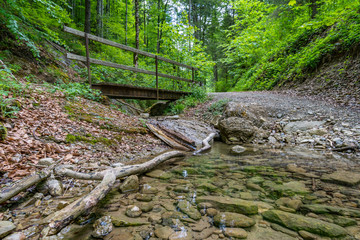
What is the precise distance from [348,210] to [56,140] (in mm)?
4078

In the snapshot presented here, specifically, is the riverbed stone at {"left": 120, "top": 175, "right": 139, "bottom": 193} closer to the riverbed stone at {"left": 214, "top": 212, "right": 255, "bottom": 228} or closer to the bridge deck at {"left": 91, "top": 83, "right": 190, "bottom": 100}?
the riverbed stone at {"left": 214, "top": 212, "right": 255, "bottom": 228}

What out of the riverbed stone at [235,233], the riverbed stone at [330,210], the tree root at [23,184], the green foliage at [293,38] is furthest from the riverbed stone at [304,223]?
the green foliage at [293,38]

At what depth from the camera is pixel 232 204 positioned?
6.27 ft

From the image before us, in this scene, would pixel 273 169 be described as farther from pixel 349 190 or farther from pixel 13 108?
pixel 13 108

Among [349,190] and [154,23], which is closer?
[349,190]

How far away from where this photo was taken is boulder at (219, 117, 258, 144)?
5.42m

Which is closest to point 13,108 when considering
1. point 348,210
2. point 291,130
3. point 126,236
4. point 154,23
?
point 126,236

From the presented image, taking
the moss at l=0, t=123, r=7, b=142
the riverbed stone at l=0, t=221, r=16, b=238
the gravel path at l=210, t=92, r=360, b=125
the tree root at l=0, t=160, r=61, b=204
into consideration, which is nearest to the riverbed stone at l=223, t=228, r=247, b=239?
the riverbed stone at l=0, t=221, r=16, b=238

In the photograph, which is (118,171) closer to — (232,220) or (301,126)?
(232,220)

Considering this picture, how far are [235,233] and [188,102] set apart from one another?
26.5 feet

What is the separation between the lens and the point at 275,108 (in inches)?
262

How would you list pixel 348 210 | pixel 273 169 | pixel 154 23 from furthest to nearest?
pixel 154 23 → pixel 273 169 → pixel 348 210

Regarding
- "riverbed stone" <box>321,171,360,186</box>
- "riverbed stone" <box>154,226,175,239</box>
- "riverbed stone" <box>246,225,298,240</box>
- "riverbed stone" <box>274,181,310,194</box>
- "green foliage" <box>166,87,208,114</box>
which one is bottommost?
"riverbed stone" <box>246,225,298,240</box>

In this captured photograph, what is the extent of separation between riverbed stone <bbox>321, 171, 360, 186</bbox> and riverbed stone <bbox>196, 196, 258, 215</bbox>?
145 centimetres
